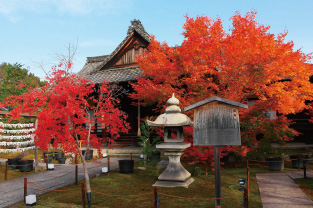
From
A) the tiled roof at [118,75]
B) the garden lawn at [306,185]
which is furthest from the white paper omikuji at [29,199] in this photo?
the tiled roof at [118,75]

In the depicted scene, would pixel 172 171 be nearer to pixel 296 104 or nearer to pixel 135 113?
pixel 296 104

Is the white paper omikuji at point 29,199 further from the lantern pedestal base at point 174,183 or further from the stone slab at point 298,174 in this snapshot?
the stone slab at point 298,174

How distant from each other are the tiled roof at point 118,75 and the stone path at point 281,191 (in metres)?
10.0

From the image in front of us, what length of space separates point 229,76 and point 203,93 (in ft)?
4.97

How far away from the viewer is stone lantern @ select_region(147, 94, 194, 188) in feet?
28.3

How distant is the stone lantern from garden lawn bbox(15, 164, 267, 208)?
1.32 feet

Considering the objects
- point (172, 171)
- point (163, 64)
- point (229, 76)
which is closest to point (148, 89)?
point (163, 64)

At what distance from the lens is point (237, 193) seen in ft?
25.2

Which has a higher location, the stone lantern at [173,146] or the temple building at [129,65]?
the temple building at [129,65]

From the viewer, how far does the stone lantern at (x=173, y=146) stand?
864 centimetres

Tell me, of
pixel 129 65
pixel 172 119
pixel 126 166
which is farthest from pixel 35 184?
pixel 129 65

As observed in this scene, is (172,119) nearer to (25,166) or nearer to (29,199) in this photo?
(29,199)

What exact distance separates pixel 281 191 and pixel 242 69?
5729 mm

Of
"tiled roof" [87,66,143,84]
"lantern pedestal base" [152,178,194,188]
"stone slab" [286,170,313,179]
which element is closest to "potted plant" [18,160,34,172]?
"lantern pedestal base" [152,178,194,188]
